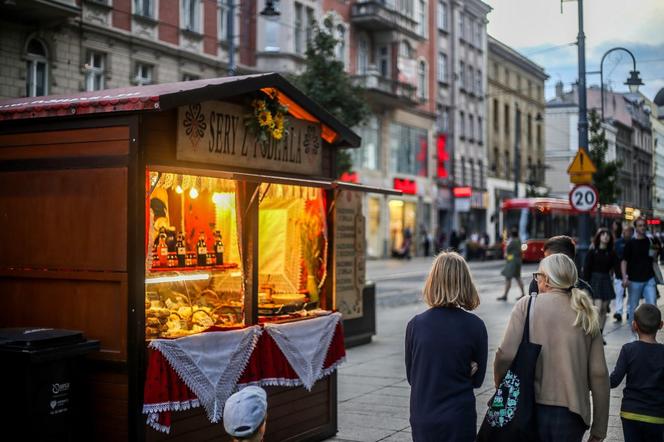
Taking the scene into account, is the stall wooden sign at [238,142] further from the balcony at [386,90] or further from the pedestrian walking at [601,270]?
the balcony at [386,90]

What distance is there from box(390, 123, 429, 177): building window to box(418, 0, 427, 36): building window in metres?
5.86

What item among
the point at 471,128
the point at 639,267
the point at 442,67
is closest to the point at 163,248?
the point at 639,267

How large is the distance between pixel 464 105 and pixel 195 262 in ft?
166

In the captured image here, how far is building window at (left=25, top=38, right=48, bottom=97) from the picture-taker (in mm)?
24766

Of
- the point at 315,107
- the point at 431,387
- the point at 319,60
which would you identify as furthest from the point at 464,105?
the point at 431,387

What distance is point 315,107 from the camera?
806 centimetres

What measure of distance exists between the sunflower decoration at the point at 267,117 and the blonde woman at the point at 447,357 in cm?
308

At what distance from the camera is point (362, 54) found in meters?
44.4

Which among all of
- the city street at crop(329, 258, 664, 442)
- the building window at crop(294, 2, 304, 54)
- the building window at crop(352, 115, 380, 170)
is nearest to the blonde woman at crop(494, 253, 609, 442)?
the city street at crop(329, 258, 664, 442)

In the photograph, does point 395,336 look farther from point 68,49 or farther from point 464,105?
point 464,105

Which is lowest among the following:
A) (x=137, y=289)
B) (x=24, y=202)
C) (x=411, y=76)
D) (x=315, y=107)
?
(x=137, y=289)

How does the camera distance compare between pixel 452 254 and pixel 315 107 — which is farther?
pixel 315 107

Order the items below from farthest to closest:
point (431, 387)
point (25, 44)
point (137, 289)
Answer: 1. point (25, 44)
2. point (137, 289)
3. point (431, 387)

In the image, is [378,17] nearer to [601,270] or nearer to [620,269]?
[620,269]
